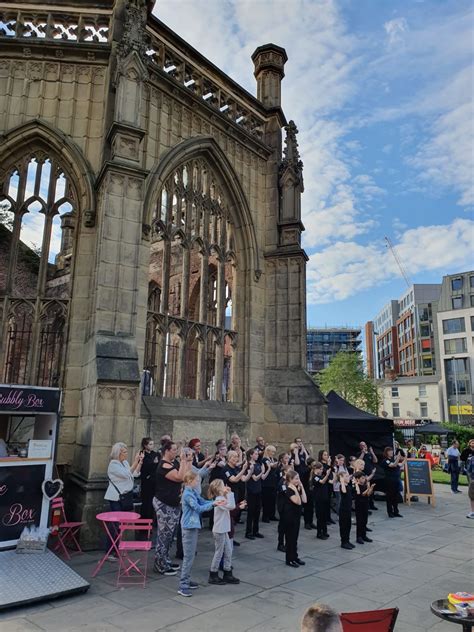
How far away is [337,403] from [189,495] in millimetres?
10411

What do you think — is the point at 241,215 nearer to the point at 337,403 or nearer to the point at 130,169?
the point at 130,169

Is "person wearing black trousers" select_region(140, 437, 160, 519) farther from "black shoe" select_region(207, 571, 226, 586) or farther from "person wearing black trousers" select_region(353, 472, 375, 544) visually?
"person wearing black trousers" select_region(353, 472, 375, 544)

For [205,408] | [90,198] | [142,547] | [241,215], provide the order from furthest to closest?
[241,215] < [205,408] < [90,198] < [142,547]

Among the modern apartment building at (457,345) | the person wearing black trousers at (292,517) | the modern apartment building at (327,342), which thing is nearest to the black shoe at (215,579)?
the person wearing black trousers at (292,517)

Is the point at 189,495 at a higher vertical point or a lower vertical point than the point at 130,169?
lower

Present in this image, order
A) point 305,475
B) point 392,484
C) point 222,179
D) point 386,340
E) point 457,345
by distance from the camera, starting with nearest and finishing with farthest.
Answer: point 305,475, point 392,484, point 222,179, point 457,345, point 386,340

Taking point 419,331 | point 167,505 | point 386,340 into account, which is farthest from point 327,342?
point 167,505

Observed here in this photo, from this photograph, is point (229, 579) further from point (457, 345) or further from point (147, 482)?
point (457, 345)

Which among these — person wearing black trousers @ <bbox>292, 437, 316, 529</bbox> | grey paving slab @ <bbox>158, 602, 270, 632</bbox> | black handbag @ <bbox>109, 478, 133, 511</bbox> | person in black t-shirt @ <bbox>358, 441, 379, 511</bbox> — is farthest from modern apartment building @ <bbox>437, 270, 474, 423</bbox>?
grey paving slab @ <bbox>158, 602, 270, 632</bbox>

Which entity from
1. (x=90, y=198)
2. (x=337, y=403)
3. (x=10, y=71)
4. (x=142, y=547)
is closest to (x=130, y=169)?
(x=90, y=198)

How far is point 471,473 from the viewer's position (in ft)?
39.9

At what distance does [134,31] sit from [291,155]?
236 inches

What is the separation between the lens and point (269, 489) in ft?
34.1

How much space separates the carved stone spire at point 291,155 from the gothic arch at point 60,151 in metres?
6.42
